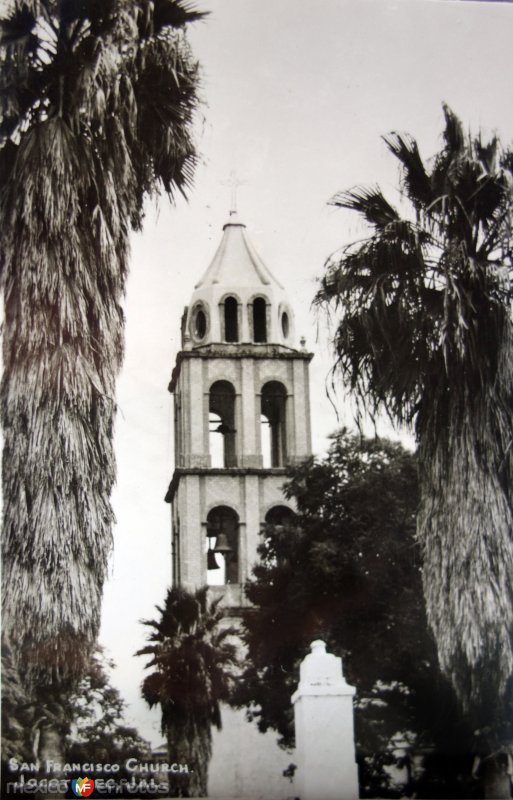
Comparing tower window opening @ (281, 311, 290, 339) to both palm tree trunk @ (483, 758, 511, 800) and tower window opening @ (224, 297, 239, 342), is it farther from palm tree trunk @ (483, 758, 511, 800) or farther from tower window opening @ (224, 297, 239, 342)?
palm tree trunk @ (483, 758, 511, 800)

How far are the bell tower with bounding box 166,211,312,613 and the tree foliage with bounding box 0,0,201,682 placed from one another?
1.85 feet

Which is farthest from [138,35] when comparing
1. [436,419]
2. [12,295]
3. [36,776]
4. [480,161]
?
[36,776]

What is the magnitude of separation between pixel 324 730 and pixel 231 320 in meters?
2.66

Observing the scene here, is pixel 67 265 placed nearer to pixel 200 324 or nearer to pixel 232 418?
pixel 200 324

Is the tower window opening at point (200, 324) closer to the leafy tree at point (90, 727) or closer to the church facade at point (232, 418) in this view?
the church facade at point (232, 418)

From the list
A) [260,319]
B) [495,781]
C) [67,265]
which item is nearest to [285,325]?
[260,319]

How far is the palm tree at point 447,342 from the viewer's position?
719 centimetres

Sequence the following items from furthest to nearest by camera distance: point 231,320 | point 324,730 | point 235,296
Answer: point 231,320 → point 235,296 → point 324,730

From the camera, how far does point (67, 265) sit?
23.1ft

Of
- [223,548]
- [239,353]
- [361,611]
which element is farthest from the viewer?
[239,353]

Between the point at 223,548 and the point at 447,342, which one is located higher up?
the point at 447,342

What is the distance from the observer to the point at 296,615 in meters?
7.23

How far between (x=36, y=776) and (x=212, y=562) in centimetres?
161

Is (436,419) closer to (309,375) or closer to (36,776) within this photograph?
(309,375)
